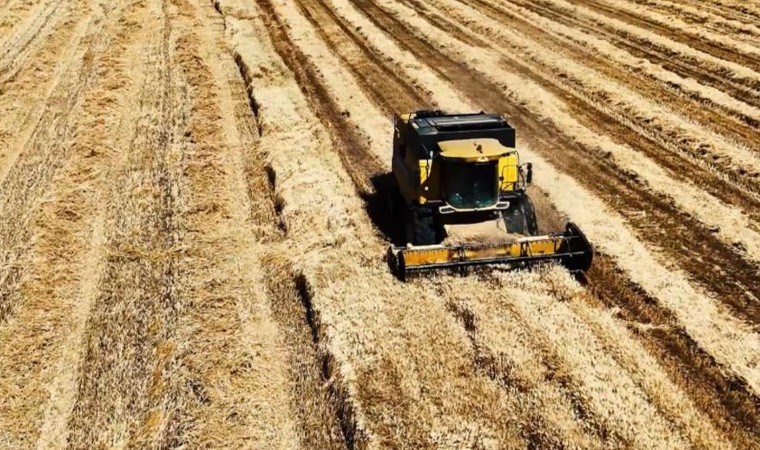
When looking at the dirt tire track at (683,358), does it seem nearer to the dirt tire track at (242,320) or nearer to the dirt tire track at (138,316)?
the dirt tire track at (242,320)

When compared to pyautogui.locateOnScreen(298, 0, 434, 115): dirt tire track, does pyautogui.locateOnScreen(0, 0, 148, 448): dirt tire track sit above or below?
below

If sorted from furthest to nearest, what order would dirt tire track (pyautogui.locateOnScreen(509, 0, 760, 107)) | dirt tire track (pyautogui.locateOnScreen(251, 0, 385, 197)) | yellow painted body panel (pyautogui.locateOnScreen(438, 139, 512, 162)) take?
dirt tire track (pyautogui.locateOnScreen(509, 0, 760, 107)) → dirt tire track (pyautogui.locateOnScreen(251, 0, 385, 197)) → yellow painted body panel (pyautogui.locateOnScreen(438, 139, 512, 162))

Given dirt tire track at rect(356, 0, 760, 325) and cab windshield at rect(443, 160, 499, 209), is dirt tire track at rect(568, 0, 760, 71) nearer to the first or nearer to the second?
dirt tire track at rect(356, 0, 760, 325)

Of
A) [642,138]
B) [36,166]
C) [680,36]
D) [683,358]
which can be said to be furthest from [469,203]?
[680,36]

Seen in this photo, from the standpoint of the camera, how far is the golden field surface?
347 inches

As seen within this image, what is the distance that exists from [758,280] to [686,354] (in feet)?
9.02

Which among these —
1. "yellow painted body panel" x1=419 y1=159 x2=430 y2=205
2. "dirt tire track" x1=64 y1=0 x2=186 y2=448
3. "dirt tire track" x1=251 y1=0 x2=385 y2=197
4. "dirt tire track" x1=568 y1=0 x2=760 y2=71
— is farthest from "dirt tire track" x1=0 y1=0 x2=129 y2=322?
"dirt tire track" x1=568 y1=0 x2=760 y2=71

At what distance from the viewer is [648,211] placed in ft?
45.4

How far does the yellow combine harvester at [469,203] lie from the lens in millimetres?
11211

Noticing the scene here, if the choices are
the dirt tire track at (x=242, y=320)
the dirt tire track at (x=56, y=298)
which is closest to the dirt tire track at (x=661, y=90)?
the dirt tire track at (x=242, y=320)

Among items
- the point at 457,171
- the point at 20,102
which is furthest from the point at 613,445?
the point at 20,102

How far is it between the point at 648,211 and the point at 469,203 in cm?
478

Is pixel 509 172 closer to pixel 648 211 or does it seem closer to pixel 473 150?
pixel 473 150

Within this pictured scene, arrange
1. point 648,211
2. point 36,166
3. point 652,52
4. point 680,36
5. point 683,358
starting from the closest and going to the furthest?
point 683,358 < point 648,211 < point 36,166 < point 652,52 < point 680,36
